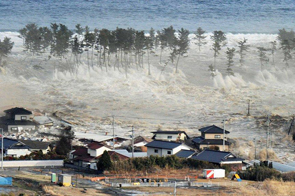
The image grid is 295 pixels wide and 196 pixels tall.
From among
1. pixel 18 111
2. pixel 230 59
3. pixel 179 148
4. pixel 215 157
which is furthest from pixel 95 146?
pixel 230 59

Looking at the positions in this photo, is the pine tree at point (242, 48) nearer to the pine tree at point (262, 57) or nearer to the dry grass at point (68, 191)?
the pine tree at point (262, 57)

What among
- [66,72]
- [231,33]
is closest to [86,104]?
[66,72]

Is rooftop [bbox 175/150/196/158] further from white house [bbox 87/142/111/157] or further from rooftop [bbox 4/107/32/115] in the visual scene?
rooftop [bbox 4/107/32/115]

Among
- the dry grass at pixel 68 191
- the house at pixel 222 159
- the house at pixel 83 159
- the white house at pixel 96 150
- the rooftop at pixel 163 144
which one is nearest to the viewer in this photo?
the dry grass at pixel 68 191

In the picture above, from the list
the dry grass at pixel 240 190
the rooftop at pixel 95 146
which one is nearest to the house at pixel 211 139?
the rooftop at pixel 95 146

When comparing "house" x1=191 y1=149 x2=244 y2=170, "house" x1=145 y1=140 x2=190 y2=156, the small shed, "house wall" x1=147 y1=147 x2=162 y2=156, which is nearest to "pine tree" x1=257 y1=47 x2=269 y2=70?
"house" x1=145 y1=140 x2=190 y2=156

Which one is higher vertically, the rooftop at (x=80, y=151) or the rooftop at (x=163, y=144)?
the rooftop at (x=163, y=144)

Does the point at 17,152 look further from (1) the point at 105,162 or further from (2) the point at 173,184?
(2) the point at 173,184
